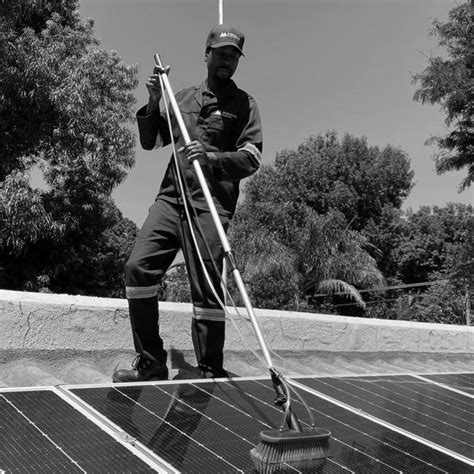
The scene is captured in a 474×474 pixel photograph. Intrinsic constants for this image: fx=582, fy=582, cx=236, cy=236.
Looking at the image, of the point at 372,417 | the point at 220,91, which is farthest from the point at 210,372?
the point at 220,91

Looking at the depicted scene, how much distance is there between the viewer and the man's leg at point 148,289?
317 centimetres

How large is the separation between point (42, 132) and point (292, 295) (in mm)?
8641

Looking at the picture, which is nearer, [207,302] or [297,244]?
[207,302]

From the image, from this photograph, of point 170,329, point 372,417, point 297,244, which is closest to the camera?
point 372,417

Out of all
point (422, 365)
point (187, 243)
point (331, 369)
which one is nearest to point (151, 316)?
point (187, 243)

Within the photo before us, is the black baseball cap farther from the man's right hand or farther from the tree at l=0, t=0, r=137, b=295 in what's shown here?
the tree at l=0, t=0, r=137, b=295

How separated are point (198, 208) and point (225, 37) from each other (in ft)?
3.23

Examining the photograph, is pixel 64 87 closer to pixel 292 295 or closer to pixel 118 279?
pixel 118 279

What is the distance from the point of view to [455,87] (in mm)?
14812

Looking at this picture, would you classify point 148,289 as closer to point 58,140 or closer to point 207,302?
point 207,302

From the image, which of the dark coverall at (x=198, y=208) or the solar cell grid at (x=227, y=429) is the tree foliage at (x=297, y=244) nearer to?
the dark coverall at (x=198, y=208)

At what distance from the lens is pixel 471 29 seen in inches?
603

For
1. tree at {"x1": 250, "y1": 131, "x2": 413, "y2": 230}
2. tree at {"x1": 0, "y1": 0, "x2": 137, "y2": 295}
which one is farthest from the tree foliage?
tree at {"x1": 0, "y1": 0, "x2": 137, "y2": 295}

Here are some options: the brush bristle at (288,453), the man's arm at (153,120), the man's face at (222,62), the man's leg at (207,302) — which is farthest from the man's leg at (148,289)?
the brush bristle at (288,453)
